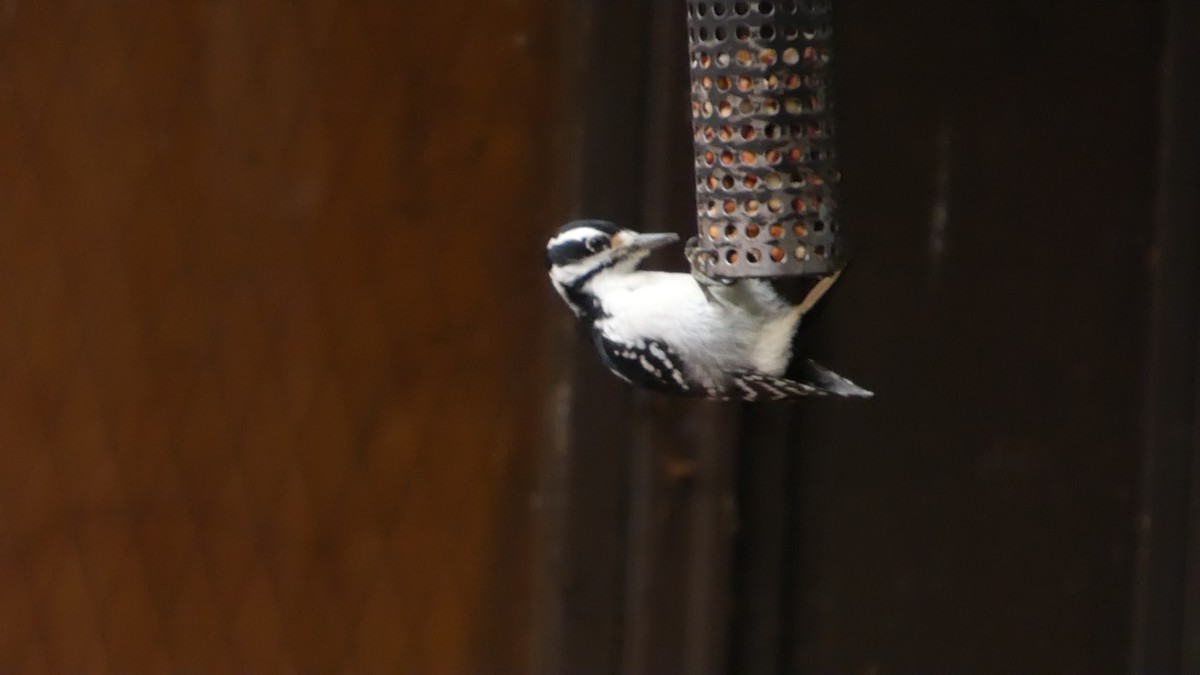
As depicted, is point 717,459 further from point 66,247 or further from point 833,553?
point 66,247

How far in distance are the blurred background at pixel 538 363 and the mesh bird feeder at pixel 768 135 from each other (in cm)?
36

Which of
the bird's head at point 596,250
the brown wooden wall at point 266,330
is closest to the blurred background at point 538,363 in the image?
the brown wooden wall at point 266,330

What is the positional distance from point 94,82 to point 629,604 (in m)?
0.64

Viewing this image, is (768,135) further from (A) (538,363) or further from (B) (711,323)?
(A) (538,363)

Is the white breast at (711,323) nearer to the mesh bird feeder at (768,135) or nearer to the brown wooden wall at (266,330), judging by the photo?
the mesh bird feeder at (768,135)

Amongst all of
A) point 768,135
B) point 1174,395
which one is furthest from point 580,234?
point 1174,395

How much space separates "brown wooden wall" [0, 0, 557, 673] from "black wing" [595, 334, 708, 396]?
1.18 ft

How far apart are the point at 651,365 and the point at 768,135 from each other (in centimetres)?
16

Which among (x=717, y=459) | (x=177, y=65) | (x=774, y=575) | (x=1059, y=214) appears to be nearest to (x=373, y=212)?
(x=177, y=65)

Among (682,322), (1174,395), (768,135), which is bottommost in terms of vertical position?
(1174,395)

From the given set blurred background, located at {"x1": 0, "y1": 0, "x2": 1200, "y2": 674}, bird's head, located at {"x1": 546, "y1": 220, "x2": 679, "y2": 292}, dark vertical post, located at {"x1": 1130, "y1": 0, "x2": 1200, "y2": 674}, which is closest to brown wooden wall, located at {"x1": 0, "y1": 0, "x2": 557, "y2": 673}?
blurred background, located at {"x1": 0, "y1": 0, "x2": 1200, "y2": 674}

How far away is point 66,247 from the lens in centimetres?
107

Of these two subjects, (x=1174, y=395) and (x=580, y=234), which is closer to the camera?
(x=580, y=234)

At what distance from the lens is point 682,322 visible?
2.56ft
